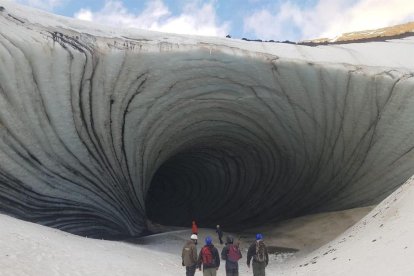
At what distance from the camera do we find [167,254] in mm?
9320

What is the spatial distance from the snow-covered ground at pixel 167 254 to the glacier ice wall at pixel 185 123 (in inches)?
80.8

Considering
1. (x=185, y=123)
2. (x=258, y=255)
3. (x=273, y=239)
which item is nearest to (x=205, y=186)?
(x=185, y=123)

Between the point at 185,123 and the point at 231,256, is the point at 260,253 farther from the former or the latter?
the point at 185,123

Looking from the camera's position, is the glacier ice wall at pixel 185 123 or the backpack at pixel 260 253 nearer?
the backpack at pixel 260 253

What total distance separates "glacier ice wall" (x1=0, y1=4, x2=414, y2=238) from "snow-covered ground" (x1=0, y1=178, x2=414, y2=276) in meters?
2.05

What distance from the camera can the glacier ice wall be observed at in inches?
376

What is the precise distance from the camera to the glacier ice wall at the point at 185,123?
31.3ft

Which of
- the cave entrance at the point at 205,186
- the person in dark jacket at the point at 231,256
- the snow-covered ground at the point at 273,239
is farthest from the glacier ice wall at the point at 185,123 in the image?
the person in dark jacket at the point at 231,256

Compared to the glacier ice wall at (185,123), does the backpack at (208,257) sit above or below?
below

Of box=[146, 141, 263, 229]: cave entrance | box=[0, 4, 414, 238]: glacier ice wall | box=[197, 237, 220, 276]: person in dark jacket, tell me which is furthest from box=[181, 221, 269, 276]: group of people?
box=[146, 141, 263, 229]: cave entrance

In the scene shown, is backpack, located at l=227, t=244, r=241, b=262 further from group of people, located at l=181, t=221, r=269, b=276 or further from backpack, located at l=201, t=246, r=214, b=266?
backpack, located at l=201, t=246, r=214, b=266

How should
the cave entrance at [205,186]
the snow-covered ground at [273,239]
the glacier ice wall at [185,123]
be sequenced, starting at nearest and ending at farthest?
the snow-covered ground at [273,239], the glacier ice wall at [185,123], the cave entrance at [205,186]

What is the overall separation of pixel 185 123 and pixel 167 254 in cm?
460

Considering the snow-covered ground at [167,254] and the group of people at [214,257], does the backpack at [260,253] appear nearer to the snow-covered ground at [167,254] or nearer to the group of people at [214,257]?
the group of people at [214,257]
